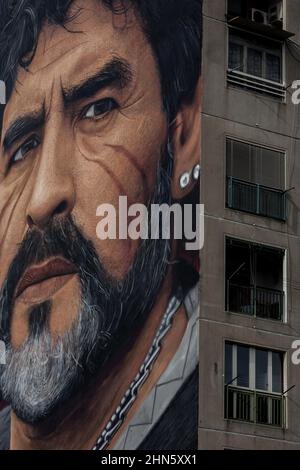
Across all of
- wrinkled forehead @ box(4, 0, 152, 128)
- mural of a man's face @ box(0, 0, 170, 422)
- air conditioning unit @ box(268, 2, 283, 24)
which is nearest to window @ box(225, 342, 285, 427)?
mural of a man's face @ box(0, 0, 170, 422)

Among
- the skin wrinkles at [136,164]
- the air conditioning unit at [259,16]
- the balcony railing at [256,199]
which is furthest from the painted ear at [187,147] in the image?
the air conditioning unit at [259,16]

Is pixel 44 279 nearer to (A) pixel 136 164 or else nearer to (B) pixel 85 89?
(A) pixel 136 164

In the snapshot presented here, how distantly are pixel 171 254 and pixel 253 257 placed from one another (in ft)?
8.52

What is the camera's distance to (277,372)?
5084cm

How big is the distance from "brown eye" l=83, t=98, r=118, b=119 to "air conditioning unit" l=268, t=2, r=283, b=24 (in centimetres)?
603

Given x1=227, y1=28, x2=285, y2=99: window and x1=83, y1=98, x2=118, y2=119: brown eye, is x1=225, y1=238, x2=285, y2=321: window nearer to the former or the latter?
x1=227, y1=28, x2=285, y2=99: window

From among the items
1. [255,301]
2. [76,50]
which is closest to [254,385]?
[255,301]

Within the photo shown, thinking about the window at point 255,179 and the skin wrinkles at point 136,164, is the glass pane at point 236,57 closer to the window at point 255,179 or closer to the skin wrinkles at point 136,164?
the window at point 255,179

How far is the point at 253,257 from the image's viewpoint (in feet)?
170

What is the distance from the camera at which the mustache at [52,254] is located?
172ft

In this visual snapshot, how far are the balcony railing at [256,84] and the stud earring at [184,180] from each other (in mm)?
3487

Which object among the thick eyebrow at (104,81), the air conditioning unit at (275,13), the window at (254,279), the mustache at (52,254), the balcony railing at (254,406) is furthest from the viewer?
the air conditioning unit at (275,13)

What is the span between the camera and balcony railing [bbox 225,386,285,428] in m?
49.7
